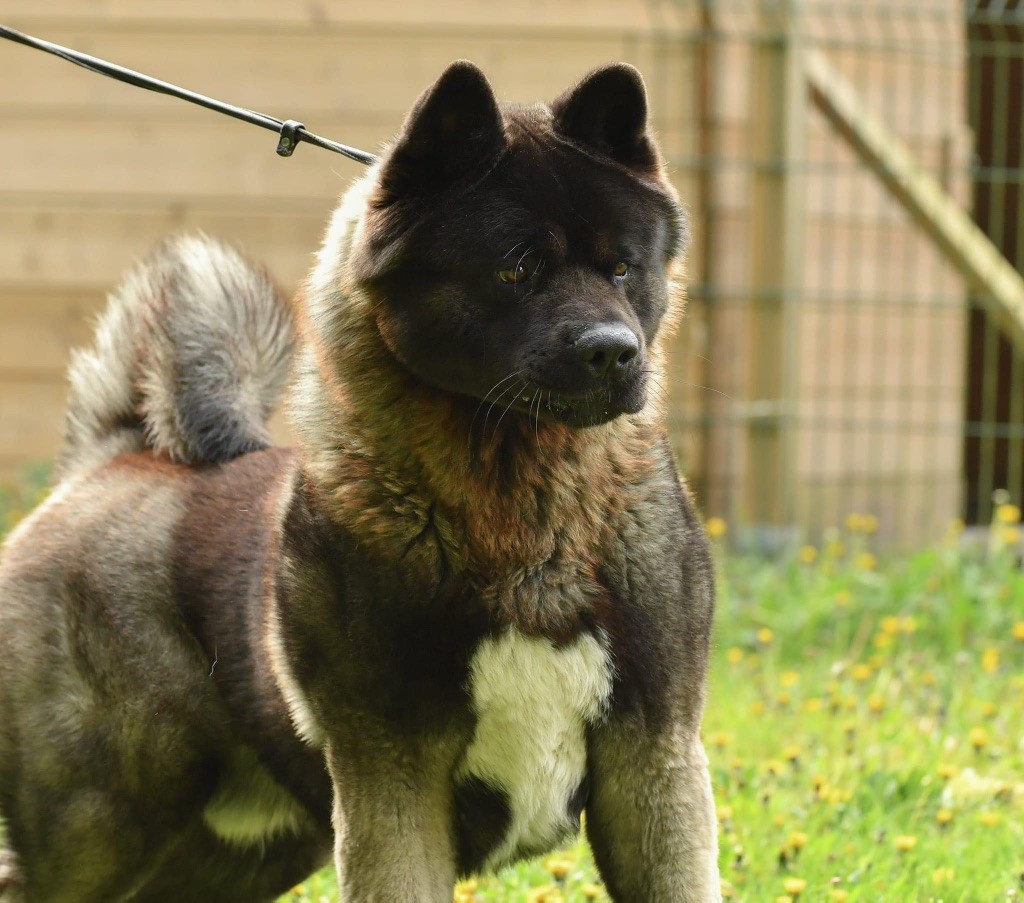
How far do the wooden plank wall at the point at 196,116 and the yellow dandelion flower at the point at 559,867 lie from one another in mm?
3723

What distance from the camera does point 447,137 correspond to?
251 cm

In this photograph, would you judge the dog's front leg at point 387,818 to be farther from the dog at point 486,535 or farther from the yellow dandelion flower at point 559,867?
the yellow dandelion flower at point 559,867

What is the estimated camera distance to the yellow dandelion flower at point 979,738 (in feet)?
12.7

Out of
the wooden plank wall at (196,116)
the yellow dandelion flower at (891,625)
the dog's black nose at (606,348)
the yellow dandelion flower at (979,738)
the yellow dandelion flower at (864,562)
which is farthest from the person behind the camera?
the wooden plank wall at (196,116)

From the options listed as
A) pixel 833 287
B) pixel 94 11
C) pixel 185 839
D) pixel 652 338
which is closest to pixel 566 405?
pixel 652 338

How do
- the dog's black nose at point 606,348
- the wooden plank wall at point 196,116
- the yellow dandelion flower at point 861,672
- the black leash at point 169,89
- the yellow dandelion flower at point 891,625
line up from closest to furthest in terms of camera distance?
the dog's black nose at point 606,348
the black leash at point 169,89
the yellow dandelion flower at point 861,672
the yellow dandelion flower at point 891,625
the wooden plank wall at point 196,116

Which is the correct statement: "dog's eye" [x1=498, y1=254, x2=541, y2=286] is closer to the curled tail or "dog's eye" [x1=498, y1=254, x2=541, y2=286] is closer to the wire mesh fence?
the curled tail

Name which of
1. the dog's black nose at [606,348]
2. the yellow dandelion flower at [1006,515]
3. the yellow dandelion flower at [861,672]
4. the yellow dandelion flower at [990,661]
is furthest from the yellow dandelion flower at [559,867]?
the yellow dandelion flower at [1006,515]

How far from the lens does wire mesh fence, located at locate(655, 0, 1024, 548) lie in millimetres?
6086

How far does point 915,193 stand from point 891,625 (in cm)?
215

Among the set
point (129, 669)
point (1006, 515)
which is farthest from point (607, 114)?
point (1006, 515)

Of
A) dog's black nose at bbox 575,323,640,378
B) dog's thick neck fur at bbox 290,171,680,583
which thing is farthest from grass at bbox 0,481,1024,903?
dog's black nose at bbox 575,323,640,378

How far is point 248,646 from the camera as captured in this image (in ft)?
9.35

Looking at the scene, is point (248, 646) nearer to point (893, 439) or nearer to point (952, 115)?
point (893, 439)
